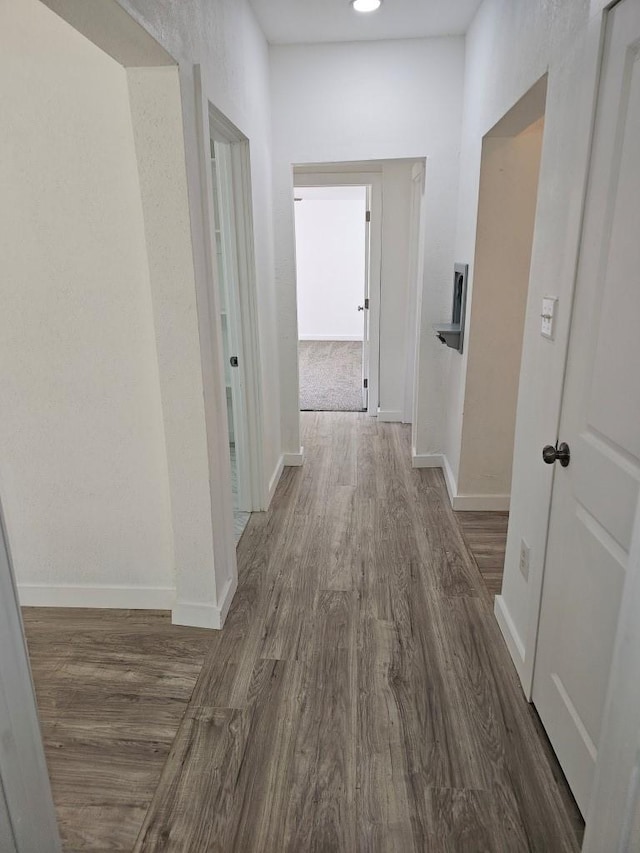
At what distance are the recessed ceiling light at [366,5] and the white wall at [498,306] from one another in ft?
2.82

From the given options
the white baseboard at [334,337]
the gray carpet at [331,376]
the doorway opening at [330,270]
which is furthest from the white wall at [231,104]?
the white baseboard at [334,337]

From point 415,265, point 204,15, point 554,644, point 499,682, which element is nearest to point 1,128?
point 204,15

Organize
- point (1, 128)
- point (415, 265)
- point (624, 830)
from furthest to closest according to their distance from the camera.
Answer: point (415, 265) < point (1, 128) < point (624, 830)

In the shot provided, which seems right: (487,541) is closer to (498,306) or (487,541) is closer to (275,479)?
(498,306)

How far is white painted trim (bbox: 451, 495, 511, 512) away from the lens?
130 inches

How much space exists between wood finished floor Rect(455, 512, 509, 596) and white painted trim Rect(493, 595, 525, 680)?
209 millimetres

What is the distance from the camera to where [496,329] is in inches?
121

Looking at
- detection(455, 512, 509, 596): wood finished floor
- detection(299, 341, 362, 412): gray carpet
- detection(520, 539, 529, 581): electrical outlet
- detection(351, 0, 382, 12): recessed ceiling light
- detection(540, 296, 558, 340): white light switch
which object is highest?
detection(351, 0, 382, 12): recessed ceiling light

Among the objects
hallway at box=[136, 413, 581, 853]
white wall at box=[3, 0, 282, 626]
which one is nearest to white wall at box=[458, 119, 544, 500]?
hallway at box=[136, 413, 581, 853]

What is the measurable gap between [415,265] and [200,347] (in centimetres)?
294

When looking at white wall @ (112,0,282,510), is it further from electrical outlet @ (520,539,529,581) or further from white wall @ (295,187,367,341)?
white wall @ (295,187,367,341)

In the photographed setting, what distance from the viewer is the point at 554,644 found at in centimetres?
167

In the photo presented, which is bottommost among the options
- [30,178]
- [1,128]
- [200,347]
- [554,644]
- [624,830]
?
[554,644]

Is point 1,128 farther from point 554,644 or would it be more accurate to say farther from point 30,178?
point 554,644
